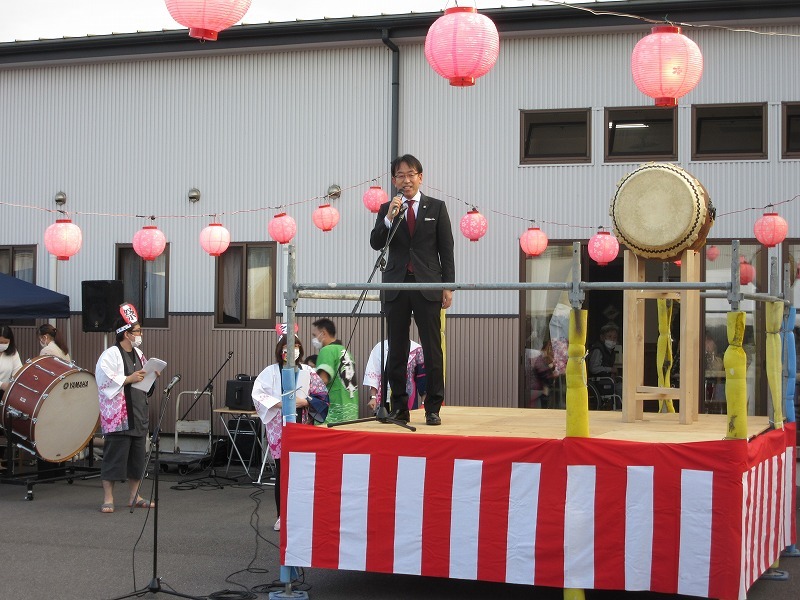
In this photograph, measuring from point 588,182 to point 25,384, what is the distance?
24.7 feet

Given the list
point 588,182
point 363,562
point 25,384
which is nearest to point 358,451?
point 363,562

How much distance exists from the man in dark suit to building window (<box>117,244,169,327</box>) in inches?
333

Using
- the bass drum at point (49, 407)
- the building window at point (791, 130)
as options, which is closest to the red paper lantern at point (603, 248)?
the building window at point (791, 130)

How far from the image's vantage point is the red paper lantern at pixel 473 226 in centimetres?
1348

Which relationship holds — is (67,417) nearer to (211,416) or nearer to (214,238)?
(211,416)

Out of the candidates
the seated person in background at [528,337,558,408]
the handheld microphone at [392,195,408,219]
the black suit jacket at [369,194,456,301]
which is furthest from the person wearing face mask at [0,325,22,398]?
the handheld microphone at [392,195,408,219]

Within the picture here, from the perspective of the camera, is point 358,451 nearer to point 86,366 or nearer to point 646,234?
point 646,234

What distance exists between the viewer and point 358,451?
23.4ft

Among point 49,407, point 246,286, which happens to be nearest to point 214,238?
point 246,286

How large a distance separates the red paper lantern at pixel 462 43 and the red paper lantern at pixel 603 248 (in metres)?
4.67

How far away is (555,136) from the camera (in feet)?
46.8

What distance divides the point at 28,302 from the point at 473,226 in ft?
19.3

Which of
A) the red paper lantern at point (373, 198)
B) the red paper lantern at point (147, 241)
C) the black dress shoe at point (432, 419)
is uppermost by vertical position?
the red paper lantern at point (373, 198)

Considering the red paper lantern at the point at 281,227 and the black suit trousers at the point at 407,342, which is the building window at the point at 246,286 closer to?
the red paper lantern at the point at 281,227
